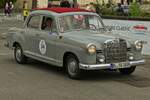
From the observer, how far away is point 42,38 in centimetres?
1212

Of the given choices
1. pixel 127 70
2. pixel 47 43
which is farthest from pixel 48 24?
pixel 127 70

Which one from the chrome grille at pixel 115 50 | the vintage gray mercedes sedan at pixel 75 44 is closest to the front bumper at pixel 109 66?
the vintage gray mercedes sedan at pixel 75 44

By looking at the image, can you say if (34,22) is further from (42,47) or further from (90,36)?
(90,36)

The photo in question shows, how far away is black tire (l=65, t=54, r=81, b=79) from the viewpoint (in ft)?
35.5

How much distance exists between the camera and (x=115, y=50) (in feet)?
35.3

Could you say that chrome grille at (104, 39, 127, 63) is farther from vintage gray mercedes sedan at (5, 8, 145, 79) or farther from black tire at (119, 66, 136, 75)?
black tire at (119, 66, 136, 75)

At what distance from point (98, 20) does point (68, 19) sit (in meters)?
0.95

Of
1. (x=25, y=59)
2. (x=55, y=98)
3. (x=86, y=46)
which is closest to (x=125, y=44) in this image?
(x=86, y=46)

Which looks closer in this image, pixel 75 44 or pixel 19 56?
pixel 75 44

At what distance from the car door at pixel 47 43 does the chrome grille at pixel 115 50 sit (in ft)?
4.88

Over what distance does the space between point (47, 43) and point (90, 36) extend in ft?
4.56

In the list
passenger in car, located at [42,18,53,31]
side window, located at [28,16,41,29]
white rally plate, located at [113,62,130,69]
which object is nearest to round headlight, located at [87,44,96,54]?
white rally plate, located at [113,62,130,69]

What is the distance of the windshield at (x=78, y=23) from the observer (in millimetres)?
11713

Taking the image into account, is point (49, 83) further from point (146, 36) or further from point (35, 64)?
point (146, 36)
